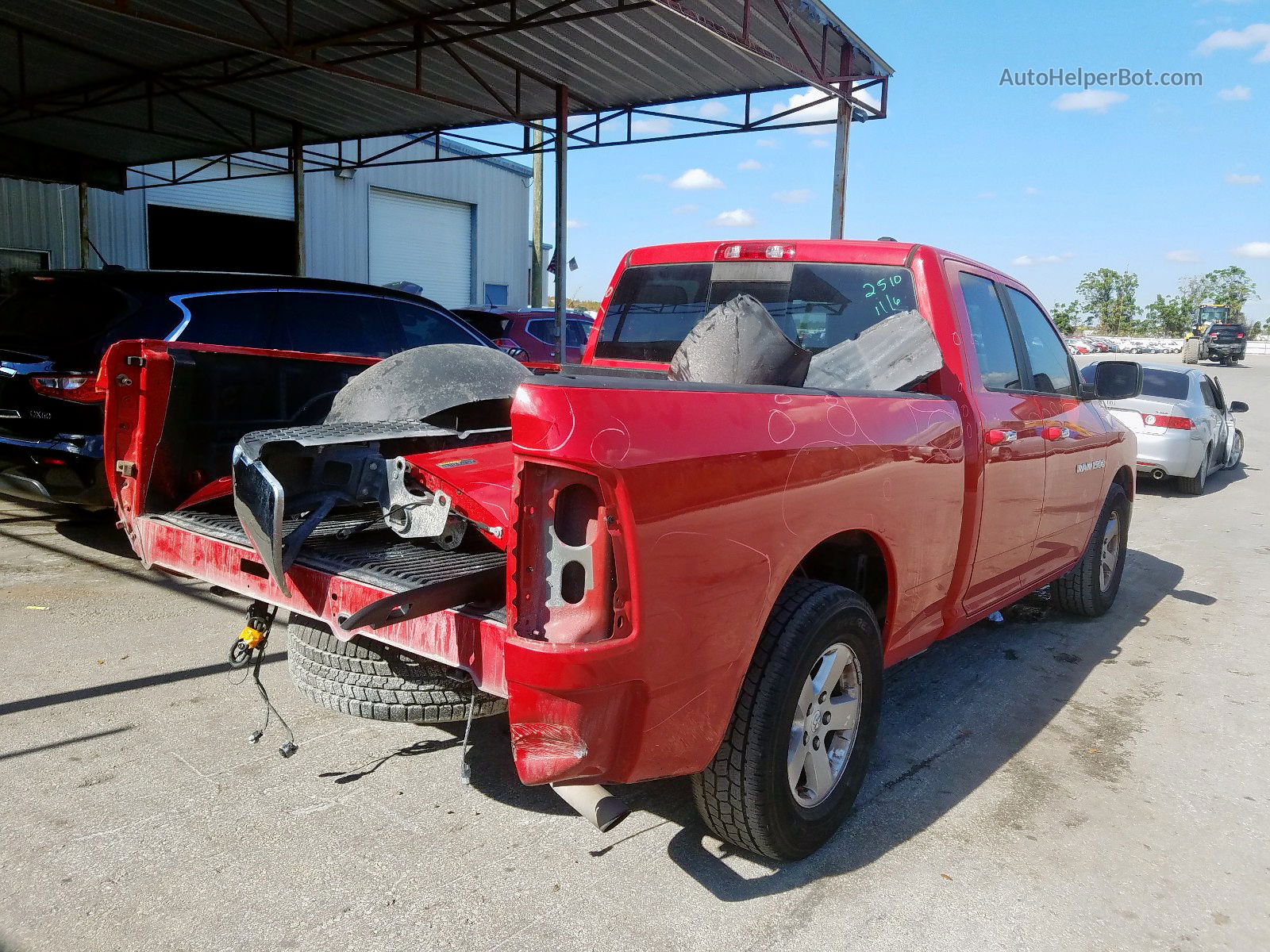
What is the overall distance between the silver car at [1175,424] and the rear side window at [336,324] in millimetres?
7239

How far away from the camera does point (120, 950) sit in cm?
241

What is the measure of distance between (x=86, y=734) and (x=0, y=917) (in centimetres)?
Result: 119

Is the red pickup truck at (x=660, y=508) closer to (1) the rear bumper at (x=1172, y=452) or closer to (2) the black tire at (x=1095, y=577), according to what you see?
(2) the black tire at (x=1095, y=577)

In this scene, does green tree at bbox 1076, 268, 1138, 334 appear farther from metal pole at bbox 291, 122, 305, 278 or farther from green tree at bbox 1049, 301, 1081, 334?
metal pole at bbox 291, 122, 305, 278

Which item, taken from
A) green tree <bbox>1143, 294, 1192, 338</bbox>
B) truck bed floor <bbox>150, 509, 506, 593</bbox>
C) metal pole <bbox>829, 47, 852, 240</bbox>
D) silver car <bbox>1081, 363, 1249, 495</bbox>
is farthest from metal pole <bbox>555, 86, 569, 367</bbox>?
green tree <bbox>1143, 294, 1192, 338</bbox>

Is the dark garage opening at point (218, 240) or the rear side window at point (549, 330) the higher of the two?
the dark garage opening at point (218, 240)

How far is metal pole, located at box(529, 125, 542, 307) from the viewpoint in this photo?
14.8m

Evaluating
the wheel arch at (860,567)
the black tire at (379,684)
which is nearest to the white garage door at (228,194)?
the black tire at (379,684)

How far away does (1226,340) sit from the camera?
4609 centimetres

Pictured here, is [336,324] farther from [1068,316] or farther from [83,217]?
[1068,316]

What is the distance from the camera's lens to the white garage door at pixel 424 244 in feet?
71.6

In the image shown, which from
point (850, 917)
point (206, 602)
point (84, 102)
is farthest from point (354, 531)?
point (84, 102)

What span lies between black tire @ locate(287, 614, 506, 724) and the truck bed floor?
0.23 meters

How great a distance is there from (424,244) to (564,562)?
22171 millimetres
